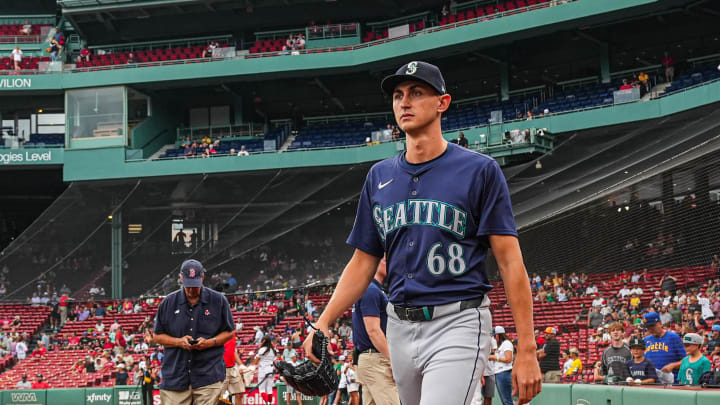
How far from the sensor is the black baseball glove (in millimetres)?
4637

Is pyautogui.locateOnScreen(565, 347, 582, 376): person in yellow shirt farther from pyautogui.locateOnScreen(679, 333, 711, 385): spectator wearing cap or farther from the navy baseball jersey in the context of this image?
the navy baseball jersey

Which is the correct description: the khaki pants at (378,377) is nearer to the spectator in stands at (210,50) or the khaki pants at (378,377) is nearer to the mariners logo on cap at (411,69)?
the mariners logo on cap at (411,69)

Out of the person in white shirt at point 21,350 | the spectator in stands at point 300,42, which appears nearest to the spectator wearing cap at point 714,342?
the person in white shirt at point 21,350

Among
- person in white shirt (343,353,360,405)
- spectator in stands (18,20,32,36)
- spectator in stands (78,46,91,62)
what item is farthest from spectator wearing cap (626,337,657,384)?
spectator in stands (18,20,32,36)

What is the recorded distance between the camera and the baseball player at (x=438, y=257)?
4297mm

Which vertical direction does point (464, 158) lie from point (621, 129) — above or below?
below

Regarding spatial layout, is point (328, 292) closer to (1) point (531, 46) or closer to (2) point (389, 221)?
(1) point (531, 46)

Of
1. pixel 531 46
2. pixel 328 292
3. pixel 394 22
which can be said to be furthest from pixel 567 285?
pixel 394 22

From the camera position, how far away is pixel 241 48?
42.9 metres

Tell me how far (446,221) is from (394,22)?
38.3 m

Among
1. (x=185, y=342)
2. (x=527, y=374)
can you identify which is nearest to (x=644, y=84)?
(x=185, y=342)

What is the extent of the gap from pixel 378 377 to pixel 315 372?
443 cm

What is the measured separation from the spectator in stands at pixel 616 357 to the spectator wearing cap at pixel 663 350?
68cm

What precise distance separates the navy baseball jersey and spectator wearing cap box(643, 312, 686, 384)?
739cm
